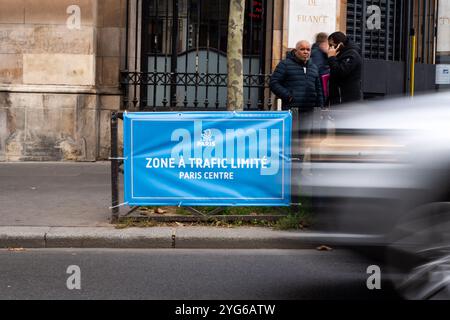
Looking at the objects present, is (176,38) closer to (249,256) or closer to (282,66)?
(282,66)

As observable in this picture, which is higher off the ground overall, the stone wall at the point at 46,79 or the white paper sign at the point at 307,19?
the white paper sign at the point at 307,19

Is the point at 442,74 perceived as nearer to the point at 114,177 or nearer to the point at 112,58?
the point at 112,58

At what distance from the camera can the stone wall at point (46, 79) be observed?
501 inches

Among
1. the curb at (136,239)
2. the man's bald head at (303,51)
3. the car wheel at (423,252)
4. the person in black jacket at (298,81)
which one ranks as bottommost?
the curb at (136,239)

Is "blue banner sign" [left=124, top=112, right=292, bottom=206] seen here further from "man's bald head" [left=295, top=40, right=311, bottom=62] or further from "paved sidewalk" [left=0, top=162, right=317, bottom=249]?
"man's bald head" [left=295, top=40, right=311, bottom=62]

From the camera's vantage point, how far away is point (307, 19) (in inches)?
521

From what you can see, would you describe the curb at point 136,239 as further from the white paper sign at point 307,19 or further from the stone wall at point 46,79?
the white paper sign at point 307,19

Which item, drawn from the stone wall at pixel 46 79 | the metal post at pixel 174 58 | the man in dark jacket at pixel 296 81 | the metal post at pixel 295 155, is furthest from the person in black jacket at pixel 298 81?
the stone wall at pixel 46 79

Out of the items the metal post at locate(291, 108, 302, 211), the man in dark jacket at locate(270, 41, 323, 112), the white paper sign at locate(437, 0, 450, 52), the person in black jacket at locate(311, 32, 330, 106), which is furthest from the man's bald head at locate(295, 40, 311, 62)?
the white paper sign at locate(437, 0, 450, 52)

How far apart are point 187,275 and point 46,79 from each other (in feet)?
25.5

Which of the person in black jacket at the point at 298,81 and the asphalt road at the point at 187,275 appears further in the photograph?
the person in black jacket at the point at 298,81

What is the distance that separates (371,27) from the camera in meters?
14.8
